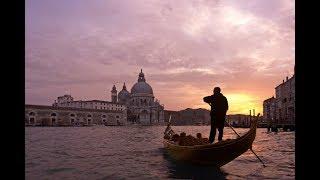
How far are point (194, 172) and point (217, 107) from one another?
228cm

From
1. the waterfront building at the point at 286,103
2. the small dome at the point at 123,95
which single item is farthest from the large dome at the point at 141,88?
the waterfront building at the point at 286,103

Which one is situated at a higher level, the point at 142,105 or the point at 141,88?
the point at 141,88

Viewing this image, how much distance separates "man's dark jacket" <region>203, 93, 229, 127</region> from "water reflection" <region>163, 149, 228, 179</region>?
1.54m

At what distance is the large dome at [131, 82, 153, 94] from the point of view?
530 feet

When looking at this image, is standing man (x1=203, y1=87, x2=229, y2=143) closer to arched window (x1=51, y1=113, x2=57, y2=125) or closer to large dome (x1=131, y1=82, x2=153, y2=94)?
arched window (x1=51, y1=113, x2=57, y2=125)

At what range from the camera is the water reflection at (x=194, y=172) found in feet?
34.2

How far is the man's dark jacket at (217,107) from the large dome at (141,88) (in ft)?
496

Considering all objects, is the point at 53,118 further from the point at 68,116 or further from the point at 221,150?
the point at 221,150

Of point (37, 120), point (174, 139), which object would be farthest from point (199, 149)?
point (37, 120)

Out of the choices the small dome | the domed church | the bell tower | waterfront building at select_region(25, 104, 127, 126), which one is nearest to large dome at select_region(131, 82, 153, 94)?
the domed church

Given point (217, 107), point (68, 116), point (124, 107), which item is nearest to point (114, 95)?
point (124, 107)

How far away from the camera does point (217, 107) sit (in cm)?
1029
